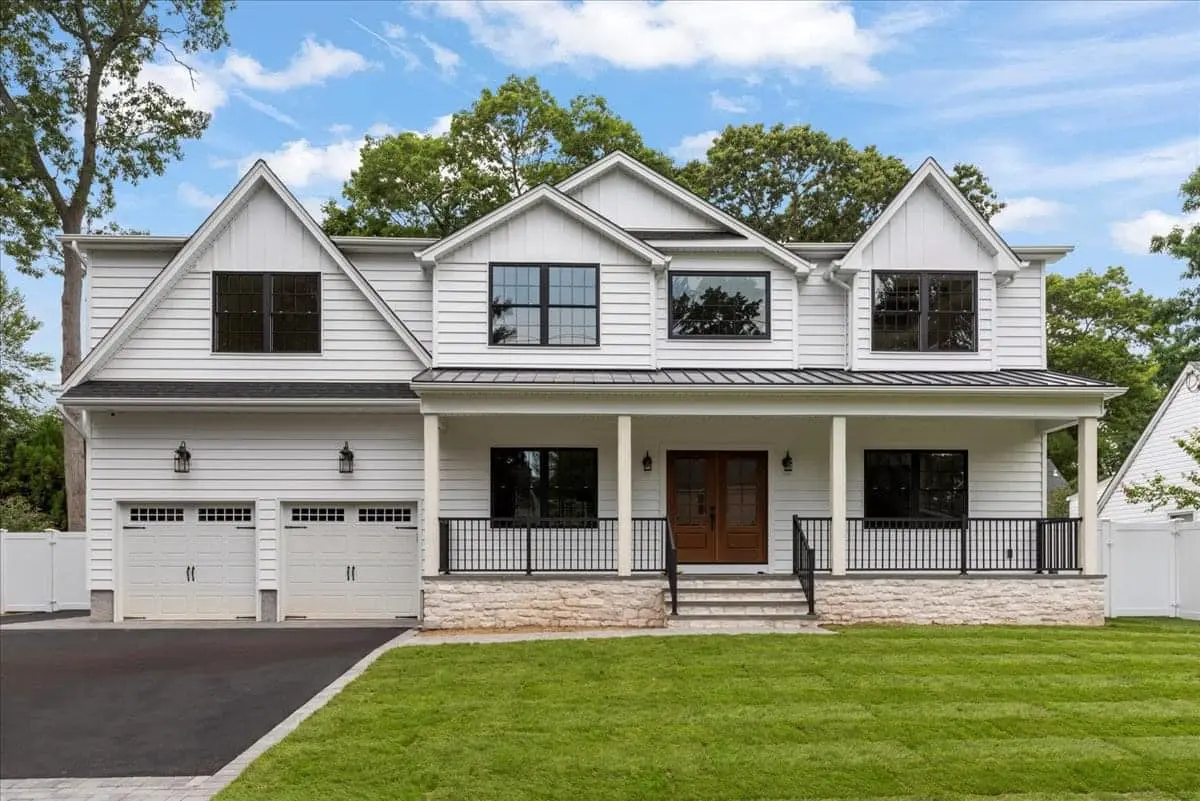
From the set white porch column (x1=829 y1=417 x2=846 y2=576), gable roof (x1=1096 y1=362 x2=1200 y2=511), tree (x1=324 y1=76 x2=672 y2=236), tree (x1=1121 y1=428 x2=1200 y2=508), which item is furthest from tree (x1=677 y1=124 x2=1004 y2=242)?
white porch column (x1=829 y1=417 x2=846 y2=576)

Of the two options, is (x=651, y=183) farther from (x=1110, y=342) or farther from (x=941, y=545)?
(x=1110, y=342)

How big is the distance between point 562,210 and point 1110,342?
25.9 m

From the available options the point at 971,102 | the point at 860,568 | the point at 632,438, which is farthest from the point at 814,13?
the point at 860,568

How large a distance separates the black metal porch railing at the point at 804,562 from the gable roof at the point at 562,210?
17.2ft

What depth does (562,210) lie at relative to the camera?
47.2 ft

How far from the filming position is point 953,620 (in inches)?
504

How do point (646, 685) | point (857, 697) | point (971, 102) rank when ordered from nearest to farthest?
1. point (857, 697)
2. point (646, 685)
3. point (971, 102)

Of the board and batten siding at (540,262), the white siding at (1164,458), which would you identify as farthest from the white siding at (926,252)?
the white siding at (1164,458)

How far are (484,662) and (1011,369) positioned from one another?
36.7 ft

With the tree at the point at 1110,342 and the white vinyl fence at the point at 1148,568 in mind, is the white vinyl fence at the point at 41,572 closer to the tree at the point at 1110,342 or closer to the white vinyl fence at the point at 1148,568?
the white vinyl fence at the point at 1148,568

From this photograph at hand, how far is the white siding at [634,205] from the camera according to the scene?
1588 centimetres

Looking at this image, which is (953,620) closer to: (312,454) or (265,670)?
(265,670)

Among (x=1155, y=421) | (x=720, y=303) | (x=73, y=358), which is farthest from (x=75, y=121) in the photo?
(x=1155, y=421)

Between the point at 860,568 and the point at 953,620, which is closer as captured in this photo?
the point at 953,620
